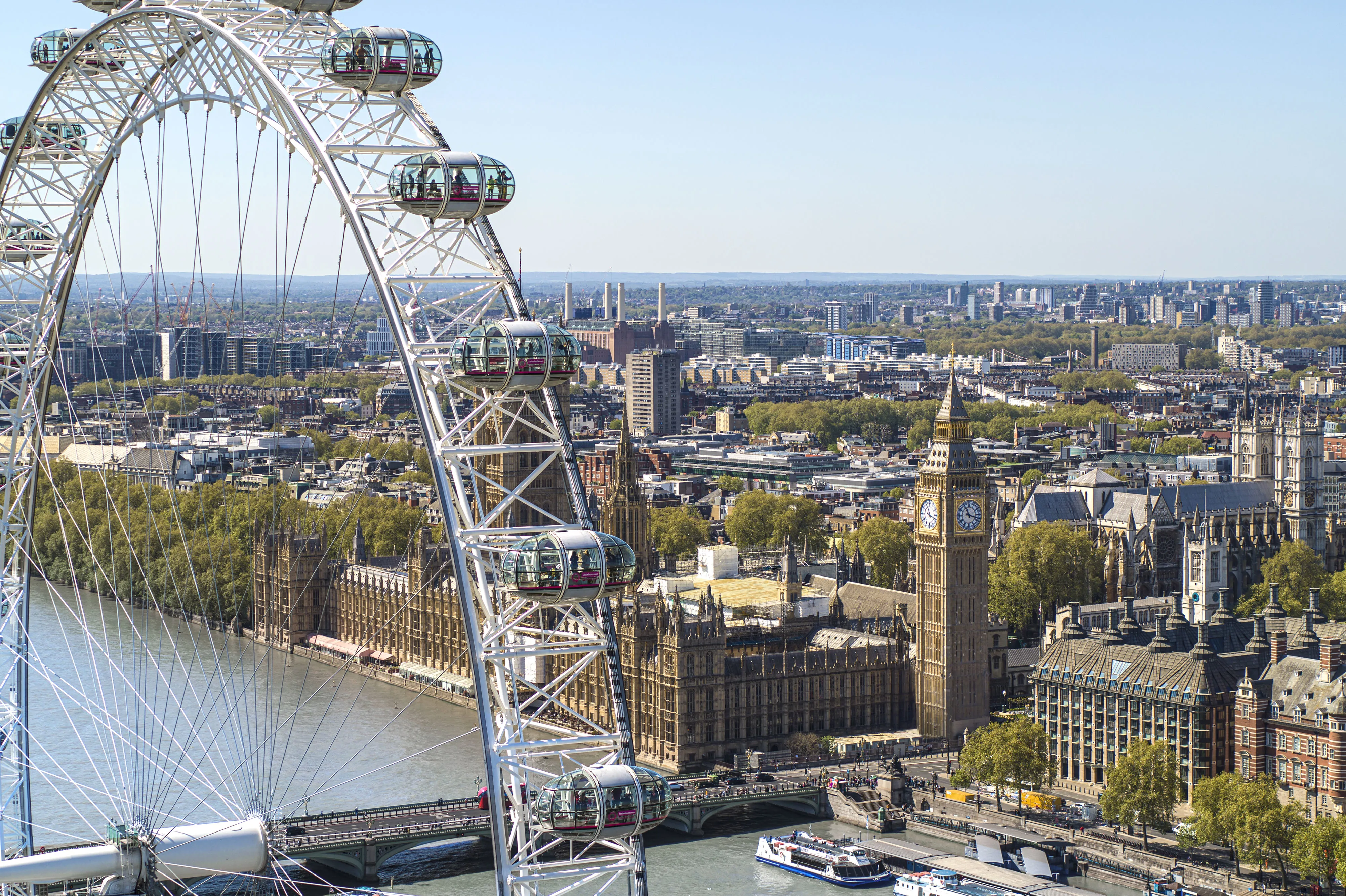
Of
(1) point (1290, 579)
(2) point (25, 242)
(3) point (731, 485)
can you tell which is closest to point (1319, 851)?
(2) point (25, 242)

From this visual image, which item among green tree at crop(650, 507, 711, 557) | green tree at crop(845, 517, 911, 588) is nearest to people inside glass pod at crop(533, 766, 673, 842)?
green tree at crop(845, 517, 911, 588)

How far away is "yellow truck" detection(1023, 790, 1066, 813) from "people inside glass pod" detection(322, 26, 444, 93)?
47749 millimetres

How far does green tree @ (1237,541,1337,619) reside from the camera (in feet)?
357

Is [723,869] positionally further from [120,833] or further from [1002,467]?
[1002,467]

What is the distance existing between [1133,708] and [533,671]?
86.3 ft

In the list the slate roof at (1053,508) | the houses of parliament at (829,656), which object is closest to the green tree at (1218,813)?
the houses of parliament at (829,656)

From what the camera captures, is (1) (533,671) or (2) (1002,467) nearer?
(1) (533,671)

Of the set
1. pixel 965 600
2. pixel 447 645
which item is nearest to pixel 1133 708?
pixel 965 600

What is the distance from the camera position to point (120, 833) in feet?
117

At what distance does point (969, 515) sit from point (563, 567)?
5890 centimetres

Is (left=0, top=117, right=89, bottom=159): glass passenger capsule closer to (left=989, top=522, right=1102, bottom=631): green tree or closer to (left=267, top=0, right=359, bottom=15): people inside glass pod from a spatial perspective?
(left=267, top=0, right=359, bottom=15): people inside glass pod

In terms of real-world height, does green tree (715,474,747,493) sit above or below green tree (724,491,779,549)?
below

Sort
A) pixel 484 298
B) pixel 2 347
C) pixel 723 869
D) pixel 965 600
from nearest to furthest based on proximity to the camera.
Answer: pixel 484 298, pixel 2 347, pixel 723 869, pixel 965 600

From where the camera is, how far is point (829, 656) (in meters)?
84.1
